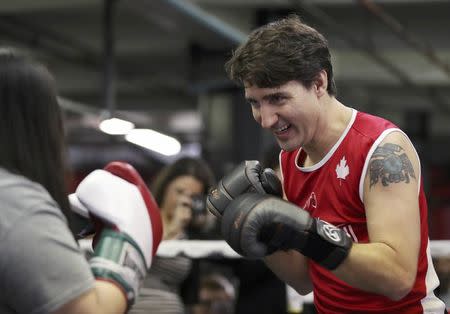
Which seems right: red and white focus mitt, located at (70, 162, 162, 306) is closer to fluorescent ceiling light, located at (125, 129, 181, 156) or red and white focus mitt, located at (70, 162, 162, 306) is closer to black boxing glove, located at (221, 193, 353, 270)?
black boxing glove, located at (221, 193, 353, 270)

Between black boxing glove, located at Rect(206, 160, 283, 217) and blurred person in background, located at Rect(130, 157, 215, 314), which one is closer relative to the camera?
black boxing glove, located at Rect(206, 160, 283, 217)

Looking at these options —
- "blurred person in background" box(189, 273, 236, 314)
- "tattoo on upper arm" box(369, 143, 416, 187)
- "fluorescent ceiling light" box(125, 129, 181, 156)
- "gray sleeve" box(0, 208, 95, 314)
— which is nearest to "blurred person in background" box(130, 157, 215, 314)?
"blurred person in background" box(189, 273, 236, 314)

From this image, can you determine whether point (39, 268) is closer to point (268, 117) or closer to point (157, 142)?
point (268, 117)

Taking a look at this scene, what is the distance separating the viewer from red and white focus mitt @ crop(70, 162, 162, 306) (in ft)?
5.75

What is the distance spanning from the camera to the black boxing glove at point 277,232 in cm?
204

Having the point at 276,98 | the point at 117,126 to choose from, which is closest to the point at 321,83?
the point at 276,98

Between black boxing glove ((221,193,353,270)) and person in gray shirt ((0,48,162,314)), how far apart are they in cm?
27

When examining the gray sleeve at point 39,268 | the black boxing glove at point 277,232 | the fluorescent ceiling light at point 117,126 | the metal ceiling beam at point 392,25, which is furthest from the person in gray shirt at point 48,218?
the fluorescent ceiling light at point 117,126

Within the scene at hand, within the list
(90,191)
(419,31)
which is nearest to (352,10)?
(419,31)

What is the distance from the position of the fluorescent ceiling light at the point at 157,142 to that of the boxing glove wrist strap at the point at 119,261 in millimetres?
9408

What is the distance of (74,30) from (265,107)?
8.35m

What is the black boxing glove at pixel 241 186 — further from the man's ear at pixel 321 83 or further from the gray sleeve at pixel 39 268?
the gray sleeve at pixel 39 268

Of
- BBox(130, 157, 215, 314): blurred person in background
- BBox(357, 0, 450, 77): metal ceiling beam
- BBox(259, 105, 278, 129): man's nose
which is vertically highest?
BBox(259, 105, 278, 129): man's nose

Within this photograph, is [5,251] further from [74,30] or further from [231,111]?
[74,30]
